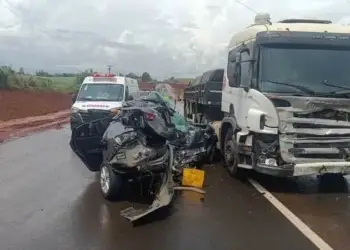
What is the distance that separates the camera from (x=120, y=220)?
22.0ft

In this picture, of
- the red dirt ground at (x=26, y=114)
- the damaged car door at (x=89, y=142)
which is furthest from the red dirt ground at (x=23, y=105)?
the damaged car door at (x=89, y=142)

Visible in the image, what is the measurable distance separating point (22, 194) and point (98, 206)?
5.14 feet

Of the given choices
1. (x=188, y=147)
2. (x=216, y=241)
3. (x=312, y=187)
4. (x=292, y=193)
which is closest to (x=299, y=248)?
(x=216, y=241)

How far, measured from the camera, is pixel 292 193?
8.67 meters

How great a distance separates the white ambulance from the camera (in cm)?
1731

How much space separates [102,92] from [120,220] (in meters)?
12.5

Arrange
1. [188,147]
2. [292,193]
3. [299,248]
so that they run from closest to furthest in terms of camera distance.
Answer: [299,248] → [292,193] → [188,147]

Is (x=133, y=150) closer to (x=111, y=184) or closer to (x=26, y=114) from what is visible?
(x=111, y=184)

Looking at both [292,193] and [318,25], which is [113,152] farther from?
[318,25]

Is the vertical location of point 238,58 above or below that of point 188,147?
above

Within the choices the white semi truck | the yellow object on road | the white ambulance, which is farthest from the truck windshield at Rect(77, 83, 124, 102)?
the white semi truck

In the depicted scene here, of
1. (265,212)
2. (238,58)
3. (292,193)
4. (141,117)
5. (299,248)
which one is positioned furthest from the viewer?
(238,58)

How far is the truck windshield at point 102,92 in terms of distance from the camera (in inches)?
730

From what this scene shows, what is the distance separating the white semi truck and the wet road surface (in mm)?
875
